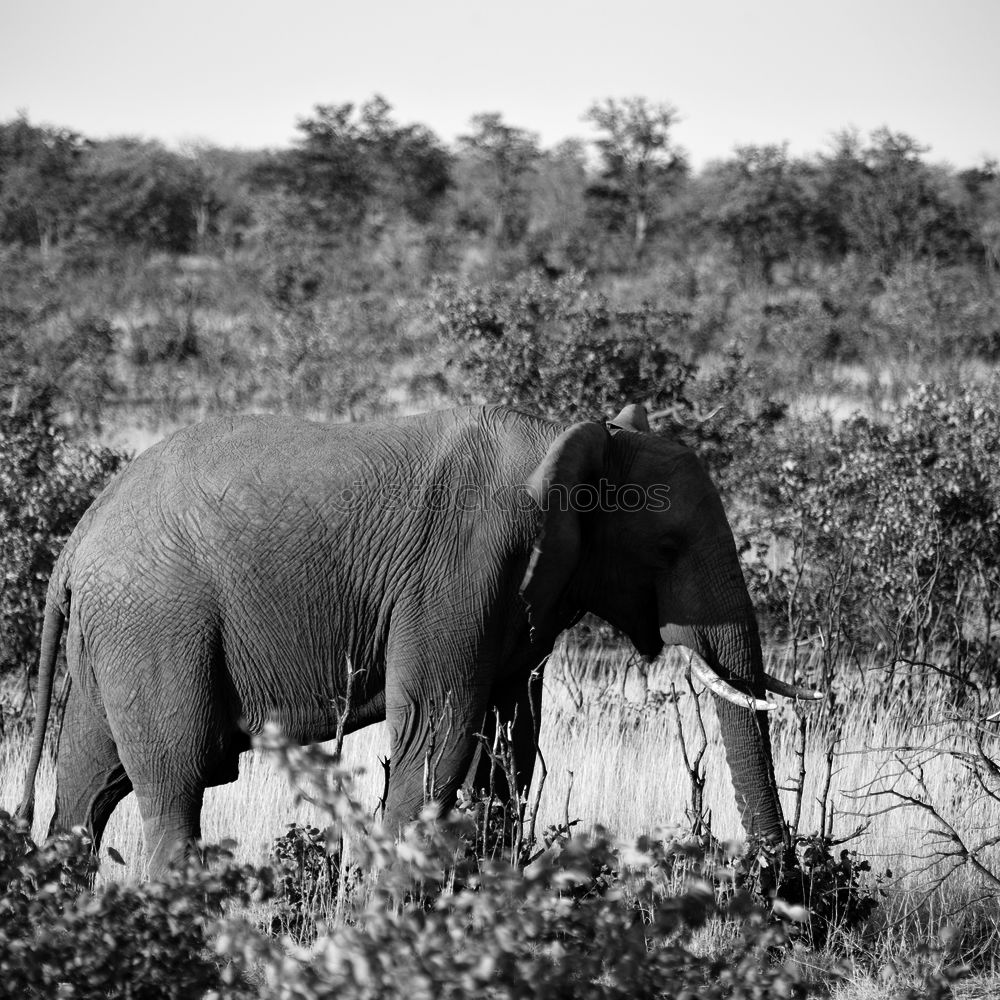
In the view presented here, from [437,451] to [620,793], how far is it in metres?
2.67

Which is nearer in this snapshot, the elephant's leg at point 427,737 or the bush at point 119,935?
the bush at point 119,935

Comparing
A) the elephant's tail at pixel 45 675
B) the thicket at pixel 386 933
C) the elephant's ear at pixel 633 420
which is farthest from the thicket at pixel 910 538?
the thicket at pixel 386 933

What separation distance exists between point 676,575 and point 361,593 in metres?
1.35

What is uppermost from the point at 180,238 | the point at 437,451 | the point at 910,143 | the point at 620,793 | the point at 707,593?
the point at 910,143

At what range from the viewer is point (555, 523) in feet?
18.6

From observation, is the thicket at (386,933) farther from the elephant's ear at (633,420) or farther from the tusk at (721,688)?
the elephant's ear at (633,420)

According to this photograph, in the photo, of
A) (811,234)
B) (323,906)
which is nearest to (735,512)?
(323,906)

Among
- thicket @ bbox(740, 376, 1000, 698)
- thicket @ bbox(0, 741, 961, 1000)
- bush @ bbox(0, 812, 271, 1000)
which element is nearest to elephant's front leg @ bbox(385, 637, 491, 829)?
thicket @ bbox(0, 741, 961, 1000)

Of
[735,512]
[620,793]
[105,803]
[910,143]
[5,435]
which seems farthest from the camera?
[910,143]

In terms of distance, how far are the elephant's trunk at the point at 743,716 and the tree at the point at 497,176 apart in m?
35.0

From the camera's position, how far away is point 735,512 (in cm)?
1422

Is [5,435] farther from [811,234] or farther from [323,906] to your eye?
[811,234]

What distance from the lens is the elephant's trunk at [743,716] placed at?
19.3ft

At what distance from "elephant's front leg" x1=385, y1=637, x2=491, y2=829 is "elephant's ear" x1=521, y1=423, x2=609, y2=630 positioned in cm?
Result: 34
